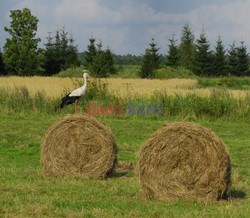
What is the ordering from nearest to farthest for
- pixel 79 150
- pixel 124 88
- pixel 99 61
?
pixel 79 150 → pixel 124 88 → pixel 99 61

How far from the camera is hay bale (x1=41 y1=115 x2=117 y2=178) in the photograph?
11250 mm

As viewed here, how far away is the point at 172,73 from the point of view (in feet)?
218

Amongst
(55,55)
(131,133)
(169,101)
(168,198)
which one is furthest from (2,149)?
(55,55)

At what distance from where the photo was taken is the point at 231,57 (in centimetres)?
7031

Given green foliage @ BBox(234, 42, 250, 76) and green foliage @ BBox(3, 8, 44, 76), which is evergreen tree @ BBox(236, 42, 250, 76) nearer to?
green foliage @ BBox(234, 42, 250, 76)

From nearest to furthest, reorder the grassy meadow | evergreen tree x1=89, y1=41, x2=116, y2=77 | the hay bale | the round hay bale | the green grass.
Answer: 1. the green grass
2. the grassy meadow
3. the round hay bale
4. the hay bale
5. evergreen tree x1=89, y1=41, x2=116, y2=77

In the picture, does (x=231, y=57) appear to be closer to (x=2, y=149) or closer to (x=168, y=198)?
(x=2, y=149)

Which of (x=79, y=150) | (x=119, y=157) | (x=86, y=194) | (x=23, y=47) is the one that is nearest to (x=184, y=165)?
(x=86, y=194)

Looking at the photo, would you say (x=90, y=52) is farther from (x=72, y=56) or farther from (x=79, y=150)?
(x=79, y=150)

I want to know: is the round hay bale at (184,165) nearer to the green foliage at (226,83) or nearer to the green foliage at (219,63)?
the green foliage at (226,83)

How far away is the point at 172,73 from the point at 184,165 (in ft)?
190

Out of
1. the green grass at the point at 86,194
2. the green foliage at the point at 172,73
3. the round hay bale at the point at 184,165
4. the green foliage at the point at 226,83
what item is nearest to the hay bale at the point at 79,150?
the green grass at the point at 86,194

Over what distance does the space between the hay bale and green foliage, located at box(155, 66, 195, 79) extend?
5376cm

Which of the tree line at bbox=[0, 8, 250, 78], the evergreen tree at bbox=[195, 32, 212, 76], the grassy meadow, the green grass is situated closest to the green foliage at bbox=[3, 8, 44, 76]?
the tree line at bbox=[0, 8, 250, 78]
